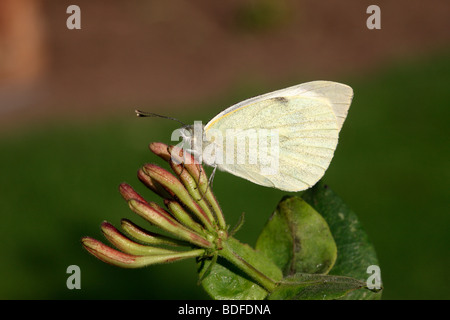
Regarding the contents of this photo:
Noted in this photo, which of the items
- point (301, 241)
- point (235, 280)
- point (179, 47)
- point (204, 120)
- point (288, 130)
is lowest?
point (235, 280)

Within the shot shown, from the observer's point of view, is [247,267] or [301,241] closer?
[247,267]

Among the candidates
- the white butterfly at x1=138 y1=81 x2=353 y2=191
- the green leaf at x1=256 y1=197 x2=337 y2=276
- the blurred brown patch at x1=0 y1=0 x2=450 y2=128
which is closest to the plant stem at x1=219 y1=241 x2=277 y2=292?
the green leaf at x1=256 y1=197 x2=337 y2=276

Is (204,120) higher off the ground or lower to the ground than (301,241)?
higher

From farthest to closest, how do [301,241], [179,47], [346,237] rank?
[179,47]
[346,237]
[301,241]

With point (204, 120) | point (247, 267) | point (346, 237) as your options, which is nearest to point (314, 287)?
point (247, 267)

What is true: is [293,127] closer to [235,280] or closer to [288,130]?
[288,130]

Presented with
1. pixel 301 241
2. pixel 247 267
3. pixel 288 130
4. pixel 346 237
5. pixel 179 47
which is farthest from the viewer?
pixel 179 47

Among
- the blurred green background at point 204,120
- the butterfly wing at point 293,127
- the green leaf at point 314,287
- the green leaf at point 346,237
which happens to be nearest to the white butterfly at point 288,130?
the butterfly wing at point 293,127

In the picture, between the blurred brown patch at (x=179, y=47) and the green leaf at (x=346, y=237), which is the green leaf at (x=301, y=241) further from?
the blurred brown patch at (x=179, y=47)
